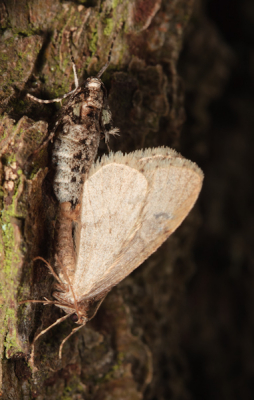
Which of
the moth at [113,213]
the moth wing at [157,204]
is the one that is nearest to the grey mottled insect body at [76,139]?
the moth at [113,213]

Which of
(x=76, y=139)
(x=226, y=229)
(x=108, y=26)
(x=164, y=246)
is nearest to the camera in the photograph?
(x=76, y=139)

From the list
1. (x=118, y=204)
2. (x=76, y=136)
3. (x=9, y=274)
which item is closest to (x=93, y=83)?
(x=76, y=136)

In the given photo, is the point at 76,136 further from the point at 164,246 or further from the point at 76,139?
the point at 164,246

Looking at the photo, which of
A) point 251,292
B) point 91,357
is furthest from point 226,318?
point 91,357

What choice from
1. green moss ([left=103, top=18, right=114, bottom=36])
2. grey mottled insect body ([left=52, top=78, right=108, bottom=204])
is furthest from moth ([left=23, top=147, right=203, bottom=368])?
green moss ([left=103, top=18, right=114, bottom=36])

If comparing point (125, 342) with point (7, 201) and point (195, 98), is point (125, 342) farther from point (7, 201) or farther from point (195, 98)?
point (195, 98)

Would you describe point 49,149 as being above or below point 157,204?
above

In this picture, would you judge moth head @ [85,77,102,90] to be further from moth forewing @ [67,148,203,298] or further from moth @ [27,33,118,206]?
moth forewing @ [67,148,203,298]
